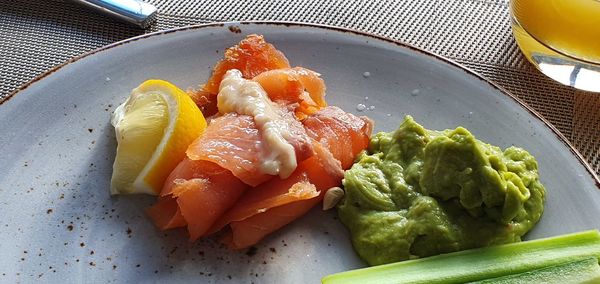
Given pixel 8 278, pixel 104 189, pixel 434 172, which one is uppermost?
pixel 434 172

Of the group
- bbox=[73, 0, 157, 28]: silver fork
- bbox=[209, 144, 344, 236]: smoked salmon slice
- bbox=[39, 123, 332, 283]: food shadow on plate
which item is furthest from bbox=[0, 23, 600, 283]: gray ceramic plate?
bbox=[73, 0, 157, 28]: silver fork

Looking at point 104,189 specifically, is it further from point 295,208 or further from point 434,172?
point 434,172

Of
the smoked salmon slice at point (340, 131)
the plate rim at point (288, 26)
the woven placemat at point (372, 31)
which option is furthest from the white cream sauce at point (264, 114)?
the woven placemat at point (372, 31)

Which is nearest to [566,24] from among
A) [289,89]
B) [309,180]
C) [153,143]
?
[289,89]

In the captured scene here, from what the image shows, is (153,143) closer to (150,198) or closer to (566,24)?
(150,198)

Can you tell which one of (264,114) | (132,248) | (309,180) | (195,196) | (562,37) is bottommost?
(132,248)

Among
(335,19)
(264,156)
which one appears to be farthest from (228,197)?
(335,19)

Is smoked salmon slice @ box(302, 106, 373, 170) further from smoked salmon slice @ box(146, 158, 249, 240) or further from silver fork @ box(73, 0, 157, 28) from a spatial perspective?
silver fork @ box(73, 0, 157, 28)
